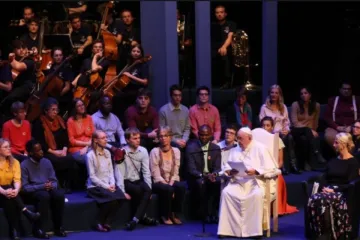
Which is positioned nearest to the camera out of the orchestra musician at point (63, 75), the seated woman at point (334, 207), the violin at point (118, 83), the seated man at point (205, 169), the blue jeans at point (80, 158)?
the seated woman at point (334, 207)

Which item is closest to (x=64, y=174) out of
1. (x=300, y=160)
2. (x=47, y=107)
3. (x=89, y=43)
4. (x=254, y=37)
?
(x=47, y=107)

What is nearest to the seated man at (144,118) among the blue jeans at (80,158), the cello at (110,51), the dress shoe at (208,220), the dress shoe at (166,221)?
the cello at (110,51)

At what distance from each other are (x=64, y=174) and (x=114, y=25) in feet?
7.96

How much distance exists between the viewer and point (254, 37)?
1534 centimetres

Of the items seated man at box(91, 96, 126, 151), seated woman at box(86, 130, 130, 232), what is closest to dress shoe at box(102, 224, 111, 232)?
seated woman at box(86, 130, 130, 232)

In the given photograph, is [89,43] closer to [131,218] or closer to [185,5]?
[185,5]

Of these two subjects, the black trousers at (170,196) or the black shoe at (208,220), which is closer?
the black trousers at (170,196)

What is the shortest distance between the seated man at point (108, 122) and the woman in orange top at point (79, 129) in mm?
186

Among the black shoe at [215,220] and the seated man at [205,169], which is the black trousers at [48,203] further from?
the black shoe at [215,220]

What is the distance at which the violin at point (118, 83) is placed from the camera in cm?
1336

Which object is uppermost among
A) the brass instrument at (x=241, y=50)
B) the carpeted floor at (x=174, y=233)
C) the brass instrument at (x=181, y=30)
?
the brass instrument at (x=181, y=30)

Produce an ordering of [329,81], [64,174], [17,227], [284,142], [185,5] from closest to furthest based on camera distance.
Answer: [17,227]
[64,174]
[284,142]
[185,5]
[329,81]

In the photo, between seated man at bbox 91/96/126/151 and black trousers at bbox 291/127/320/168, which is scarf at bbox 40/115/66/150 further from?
black trousers at bbox 291/127/320/168

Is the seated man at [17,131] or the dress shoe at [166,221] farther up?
the seated man at [17,131]
